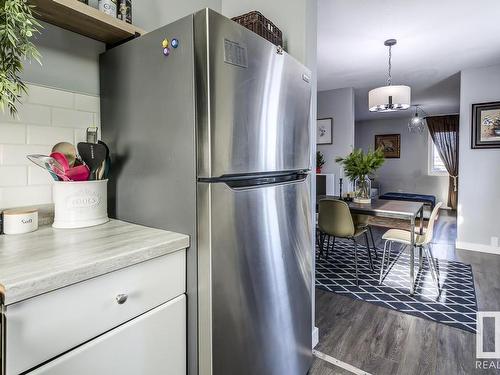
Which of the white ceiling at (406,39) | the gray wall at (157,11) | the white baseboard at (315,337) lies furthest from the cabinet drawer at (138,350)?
the white ceiling at (406,39)

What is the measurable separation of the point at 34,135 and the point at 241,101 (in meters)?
0.82

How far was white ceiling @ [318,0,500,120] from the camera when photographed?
234 cm

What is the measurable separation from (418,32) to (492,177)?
7.39ft

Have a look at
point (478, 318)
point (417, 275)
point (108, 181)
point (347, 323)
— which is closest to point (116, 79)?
point (108, 181)

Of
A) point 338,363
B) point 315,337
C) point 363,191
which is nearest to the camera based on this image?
point 338,363

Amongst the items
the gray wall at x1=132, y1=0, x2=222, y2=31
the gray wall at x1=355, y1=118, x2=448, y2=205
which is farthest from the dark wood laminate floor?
the gray wall at x1=355, y1=118, x2=448, y2=205

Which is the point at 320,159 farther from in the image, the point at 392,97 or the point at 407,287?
the point at 407,287

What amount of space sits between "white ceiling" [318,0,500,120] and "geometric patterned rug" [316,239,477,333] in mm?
2373

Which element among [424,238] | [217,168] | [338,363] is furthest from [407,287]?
[217,168]

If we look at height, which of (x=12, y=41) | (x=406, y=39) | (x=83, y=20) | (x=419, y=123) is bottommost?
(x=12, y=41)

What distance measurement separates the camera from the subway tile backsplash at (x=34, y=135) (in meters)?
1.05

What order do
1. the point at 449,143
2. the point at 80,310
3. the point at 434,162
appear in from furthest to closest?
the point at 434,162, the point at 449,143, the point at 80,310

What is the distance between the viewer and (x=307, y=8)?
158 cm

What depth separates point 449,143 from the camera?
286 inches
